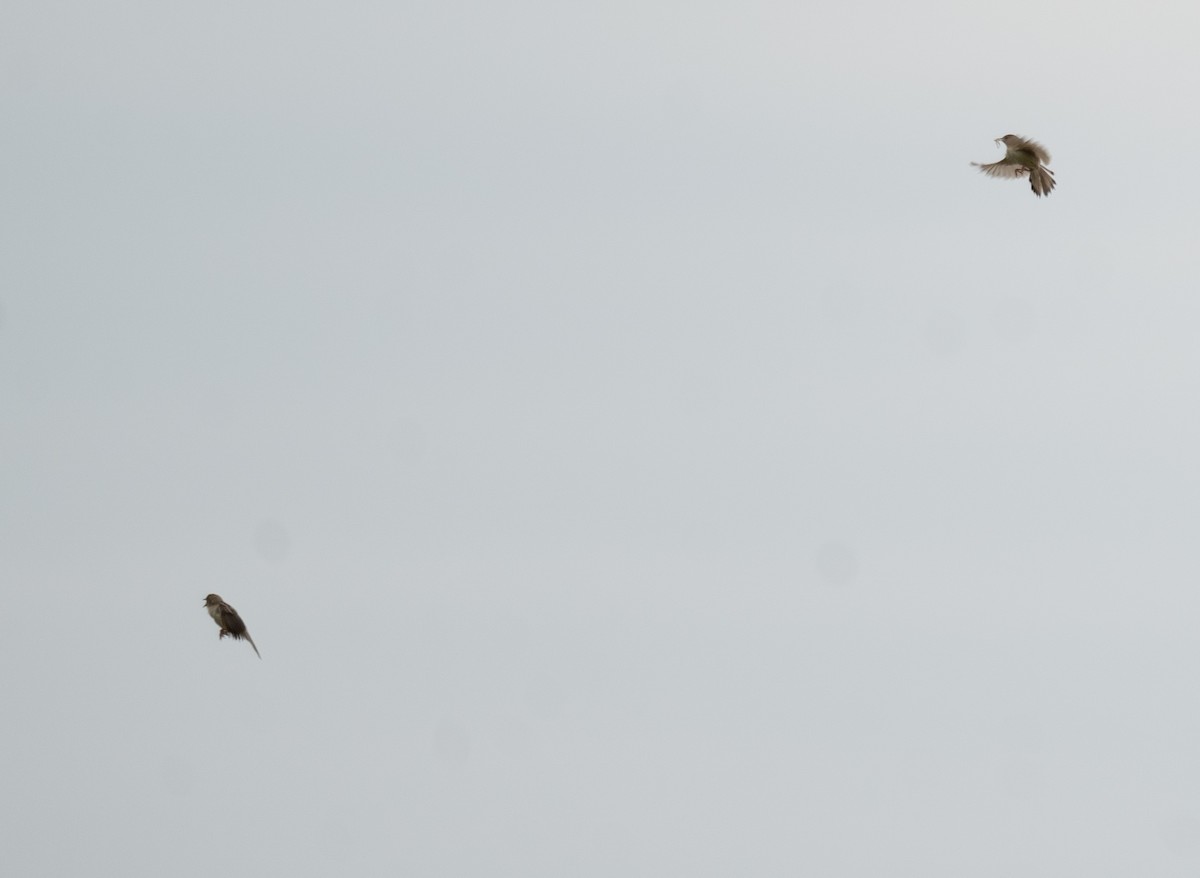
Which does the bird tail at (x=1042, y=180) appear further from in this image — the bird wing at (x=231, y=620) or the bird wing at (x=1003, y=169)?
the bird wing at (x=231, y=620)

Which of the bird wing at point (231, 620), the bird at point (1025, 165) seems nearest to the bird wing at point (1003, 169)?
the bird at point (1025, 165)

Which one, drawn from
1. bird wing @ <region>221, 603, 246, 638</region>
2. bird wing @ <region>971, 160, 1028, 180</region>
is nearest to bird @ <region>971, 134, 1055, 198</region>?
bird wing @ <region>971, 160, 1028, 180</region>

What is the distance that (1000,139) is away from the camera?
74.3 meters

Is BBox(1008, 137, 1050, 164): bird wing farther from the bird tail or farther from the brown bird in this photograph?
the brown bird

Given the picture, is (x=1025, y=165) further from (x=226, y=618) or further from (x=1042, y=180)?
(x=226, y=618)

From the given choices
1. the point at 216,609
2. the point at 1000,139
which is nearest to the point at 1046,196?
the point at 1000,139

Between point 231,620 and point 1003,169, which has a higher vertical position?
point 1003,169

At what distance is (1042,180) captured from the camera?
7481cm

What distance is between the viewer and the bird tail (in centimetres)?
7450

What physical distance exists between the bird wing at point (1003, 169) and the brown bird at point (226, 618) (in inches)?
912

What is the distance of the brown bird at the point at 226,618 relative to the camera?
239 feet

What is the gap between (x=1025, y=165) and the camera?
74.8m

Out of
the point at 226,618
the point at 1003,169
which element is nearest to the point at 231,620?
the point at 226,618

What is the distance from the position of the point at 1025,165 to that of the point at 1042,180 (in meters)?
0.61
